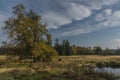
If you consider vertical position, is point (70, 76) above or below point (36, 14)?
below

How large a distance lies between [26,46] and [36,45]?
1938mm

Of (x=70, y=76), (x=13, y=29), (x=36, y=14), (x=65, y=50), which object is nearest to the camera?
(x=70, y=76)

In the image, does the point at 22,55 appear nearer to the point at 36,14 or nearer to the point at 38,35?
the point at 38,35

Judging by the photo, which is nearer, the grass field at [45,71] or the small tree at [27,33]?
the grass field at [45,71]

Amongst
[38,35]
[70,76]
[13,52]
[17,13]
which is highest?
[17,13]

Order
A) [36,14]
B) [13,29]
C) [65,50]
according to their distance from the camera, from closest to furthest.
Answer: [13,29] → [36,14] → [65,50]

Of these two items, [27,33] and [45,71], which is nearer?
[45,71]

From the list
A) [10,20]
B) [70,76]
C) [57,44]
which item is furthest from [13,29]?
[57,44]

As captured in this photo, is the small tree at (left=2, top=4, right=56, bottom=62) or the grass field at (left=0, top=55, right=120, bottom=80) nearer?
the grass field at (left=0, top=55, right=120, bottom=80)

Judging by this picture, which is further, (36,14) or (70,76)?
(36,14)

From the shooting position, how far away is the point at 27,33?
46.9 metres

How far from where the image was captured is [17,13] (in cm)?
4725

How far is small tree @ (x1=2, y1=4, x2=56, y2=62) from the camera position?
152ft

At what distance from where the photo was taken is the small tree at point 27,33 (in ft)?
152
